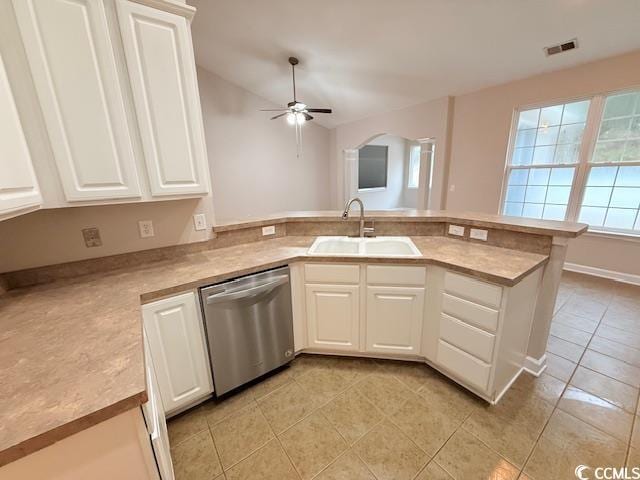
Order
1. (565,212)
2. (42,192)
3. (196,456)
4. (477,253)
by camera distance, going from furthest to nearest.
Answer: (565,212) < (477,253) < (196,456) < (42,192)

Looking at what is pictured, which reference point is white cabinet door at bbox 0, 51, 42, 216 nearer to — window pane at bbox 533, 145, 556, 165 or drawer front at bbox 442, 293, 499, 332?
drawer front at bbox 442, 293, 499, 332

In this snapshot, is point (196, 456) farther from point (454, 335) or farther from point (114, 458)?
point (454, 335)

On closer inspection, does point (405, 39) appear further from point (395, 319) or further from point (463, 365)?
point (463, 365)

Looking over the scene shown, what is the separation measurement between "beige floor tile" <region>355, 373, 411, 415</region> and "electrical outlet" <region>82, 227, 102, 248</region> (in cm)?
191

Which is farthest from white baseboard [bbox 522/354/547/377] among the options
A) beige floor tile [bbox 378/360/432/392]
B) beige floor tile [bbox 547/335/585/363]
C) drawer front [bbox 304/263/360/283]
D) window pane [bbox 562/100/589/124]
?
window pane [bbox 562/100/589/124]

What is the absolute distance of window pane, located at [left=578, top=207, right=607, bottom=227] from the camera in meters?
3.36

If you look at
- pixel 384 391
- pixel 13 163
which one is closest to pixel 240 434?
pixel 384 391

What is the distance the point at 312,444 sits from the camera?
1.43 meters

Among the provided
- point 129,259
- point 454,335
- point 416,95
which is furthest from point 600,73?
point 129,259

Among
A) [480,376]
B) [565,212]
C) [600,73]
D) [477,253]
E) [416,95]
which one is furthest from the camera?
[416,95]

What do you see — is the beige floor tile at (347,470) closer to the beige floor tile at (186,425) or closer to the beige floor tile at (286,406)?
the beige floor tile at (286,406)

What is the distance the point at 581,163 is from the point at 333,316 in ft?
12.8

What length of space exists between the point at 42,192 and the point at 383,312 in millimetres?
1976

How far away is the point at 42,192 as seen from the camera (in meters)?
1.18
